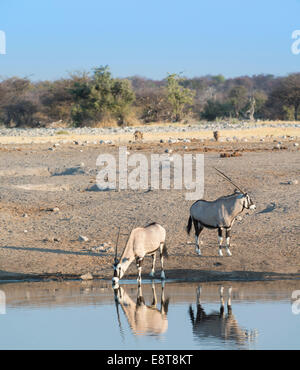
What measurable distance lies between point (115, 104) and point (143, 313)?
3404cm

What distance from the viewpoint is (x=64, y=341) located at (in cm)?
770

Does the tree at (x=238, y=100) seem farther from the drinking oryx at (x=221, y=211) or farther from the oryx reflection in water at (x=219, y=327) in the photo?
the oryx reflection in water at (x=219, y=327)

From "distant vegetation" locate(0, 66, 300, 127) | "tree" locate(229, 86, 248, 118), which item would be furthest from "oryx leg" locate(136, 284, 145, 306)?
"tree" locate(229, 86, 248, 118)

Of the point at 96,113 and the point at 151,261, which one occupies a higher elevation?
the point at 96,113

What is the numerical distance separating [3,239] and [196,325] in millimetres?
5780

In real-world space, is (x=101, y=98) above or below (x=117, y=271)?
above

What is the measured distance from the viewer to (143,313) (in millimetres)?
8859

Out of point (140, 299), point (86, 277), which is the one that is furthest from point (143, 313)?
point (86, 277)

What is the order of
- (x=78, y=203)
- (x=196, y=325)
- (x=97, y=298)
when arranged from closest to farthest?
(x=196, y=325) → (x=97, y=298) → (x=78, y=203)

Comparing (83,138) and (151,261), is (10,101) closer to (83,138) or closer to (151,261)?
(83,138)

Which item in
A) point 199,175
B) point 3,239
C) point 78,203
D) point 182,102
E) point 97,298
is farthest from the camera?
point 182,102

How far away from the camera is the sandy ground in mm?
11289

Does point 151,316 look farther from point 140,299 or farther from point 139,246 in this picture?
point 139,246
